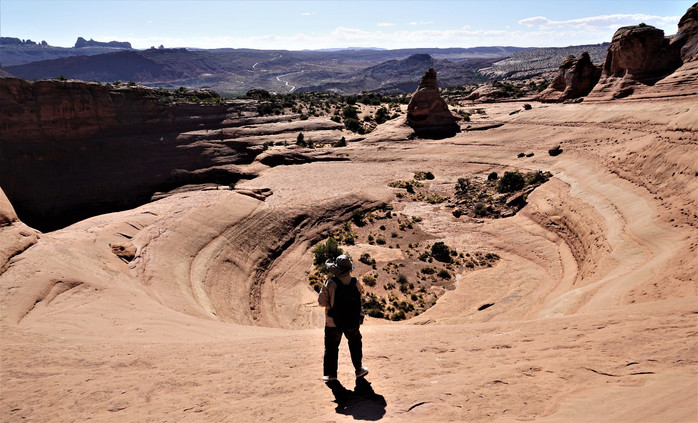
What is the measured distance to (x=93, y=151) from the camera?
3794 centimetres

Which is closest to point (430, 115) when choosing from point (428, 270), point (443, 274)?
point (428, 270)

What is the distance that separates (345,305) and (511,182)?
2812 centimetres

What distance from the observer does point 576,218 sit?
21.7 meters

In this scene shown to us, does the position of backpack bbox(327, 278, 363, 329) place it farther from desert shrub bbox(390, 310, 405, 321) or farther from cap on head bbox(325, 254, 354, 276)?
desert shrub bbox(390, 310, 405, 321)

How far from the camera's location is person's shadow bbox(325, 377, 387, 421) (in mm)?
5820

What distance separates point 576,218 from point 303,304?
14581mm

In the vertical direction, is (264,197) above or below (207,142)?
below

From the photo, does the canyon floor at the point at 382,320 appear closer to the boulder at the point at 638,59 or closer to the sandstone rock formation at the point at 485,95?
the boulder at the point at 638,59

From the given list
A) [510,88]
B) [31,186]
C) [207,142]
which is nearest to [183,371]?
[31,186]

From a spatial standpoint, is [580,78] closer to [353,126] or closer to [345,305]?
[353,126]

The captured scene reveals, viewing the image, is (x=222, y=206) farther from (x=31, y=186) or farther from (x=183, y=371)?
(x=31, y=186)

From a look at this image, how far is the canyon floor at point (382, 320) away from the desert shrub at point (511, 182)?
2.56 m

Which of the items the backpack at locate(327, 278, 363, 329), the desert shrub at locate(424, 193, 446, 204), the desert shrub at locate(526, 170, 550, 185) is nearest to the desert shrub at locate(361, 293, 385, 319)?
the backpack at locate(327, 278, 363, 329)

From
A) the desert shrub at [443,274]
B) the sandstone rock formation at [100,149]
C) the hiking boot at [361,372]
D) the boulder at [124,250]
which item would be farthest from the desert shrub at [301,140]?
the hiking boot at [361,372]
